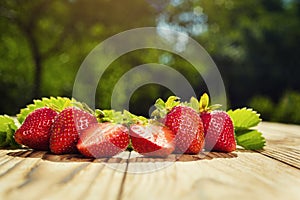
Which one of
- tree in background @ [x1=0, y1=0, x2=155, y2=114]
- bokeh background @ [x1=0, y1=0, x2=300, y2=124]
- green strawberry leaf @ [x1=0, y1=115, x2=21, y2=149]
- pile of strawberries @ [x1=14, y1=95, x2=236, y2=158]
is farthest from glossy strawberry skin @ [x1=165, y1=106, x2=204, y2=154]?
tree in background @ [x1=0, y1=0, x2=155, y2=114]

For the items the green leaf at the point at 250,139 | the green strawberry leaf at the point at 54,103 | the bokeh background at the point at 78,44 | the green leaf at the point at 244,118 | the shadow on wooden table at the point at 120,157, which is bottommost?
the shadow on wooden table at the point at 120,157

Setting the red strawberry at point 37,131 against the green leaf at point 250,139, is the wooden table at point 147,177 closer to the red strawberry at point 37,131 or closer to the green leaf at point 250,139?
the red strawberry at point 37,131

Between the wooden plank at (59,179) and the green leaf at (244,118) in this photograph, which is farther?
the green leaf at (244,118)

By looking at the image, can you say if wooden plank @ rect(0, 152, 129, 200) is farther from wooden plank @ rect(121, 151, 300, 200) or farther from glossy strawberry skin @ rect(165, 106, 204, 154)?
glossy strawberry skin @ rect(165, 106, 204, 154)

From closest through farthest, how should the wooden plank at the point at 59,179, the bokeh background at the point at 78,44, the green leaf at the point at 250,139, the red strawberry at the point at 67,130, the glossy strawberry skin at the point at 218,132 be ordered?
the wooden plank at the point at 59,179 → the red strawberry at the point at 67,130 → the glossy strawberry skin at the point at 218,132 → the green leaf at the point at 250,139 → the bokeh background at the point at 78,44

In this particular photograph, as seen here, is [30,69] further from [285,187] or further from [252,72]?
[285,187]

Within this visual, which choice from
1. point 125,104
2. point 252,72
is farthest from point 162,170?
point 252,72

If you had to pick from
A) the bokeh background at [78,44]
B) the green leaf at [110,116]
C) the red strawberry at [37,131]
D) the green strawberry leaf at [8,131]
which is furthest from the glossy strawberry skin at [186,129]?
the bokeh background at [78,44]

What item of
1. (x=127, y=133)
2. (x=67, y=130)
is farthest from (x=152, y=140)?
(x=67, y=130)
